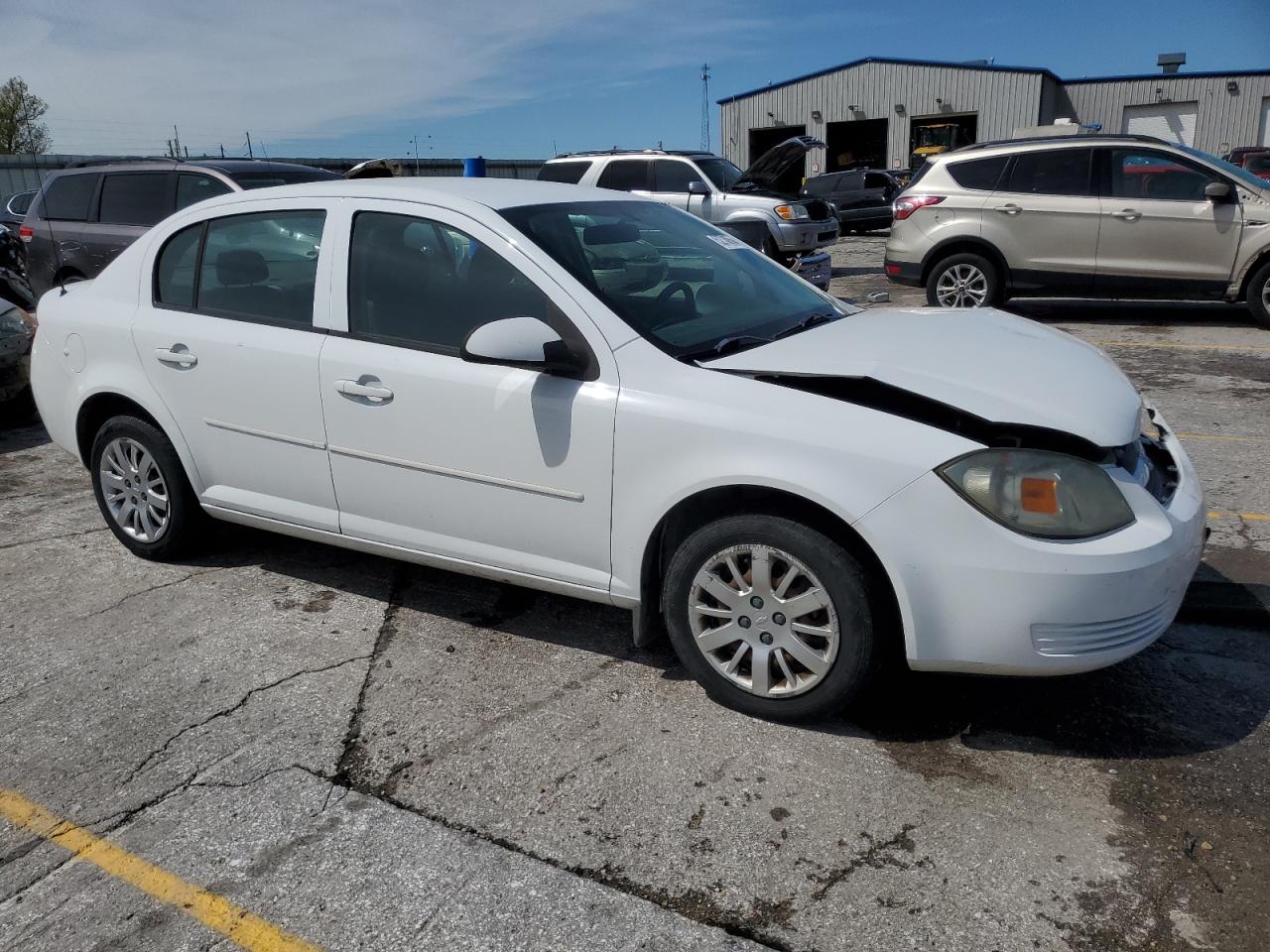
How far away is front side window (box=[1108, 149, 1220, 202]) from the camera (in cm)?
986

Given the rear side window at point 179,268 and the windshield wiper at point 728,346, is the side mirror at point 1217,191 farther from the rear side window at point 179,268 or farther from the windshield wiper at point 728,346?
the rear side window at point 179,268

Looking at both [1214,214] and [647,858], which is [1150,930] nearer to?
[647,858]

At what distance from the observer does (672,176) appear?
1414cm

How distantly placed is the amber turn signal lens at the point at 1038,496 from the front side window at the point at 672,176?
38.4 ft

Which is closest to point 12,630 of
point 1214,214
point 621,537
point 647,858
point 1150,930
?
point 621,537

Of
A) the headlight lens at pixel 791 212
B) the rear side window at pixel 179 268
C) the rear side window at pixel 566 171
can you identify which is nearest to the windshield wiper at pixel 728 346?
the rear side window at pixel 179 268

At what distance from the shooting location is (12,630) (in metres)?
4.29

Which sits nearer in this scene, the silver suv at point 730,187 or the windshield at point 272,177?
the windshield at point 272,177

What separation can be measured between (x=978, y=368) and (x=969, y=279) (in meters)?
8.03

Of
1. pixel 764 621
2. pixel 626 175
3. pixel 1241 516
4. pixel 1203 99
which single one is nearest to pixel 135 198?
pixel 626 175

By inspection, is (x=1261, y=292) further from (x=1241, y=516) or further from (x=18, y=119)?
(x=18, y=119)

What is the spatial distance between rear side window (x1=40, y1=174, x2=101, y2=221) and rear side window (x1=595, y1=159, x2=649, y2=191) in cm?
632

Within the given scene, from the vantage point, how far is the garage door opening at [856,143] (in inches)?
1638

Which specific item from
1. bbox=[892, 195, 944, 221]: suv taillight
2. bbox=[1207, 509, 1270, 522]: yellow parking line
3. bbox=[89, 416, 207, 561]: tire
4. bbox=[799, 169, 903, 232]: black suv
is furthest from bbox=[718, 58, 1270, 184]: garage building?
bbox=[89, 416, 207, 561]: tire
